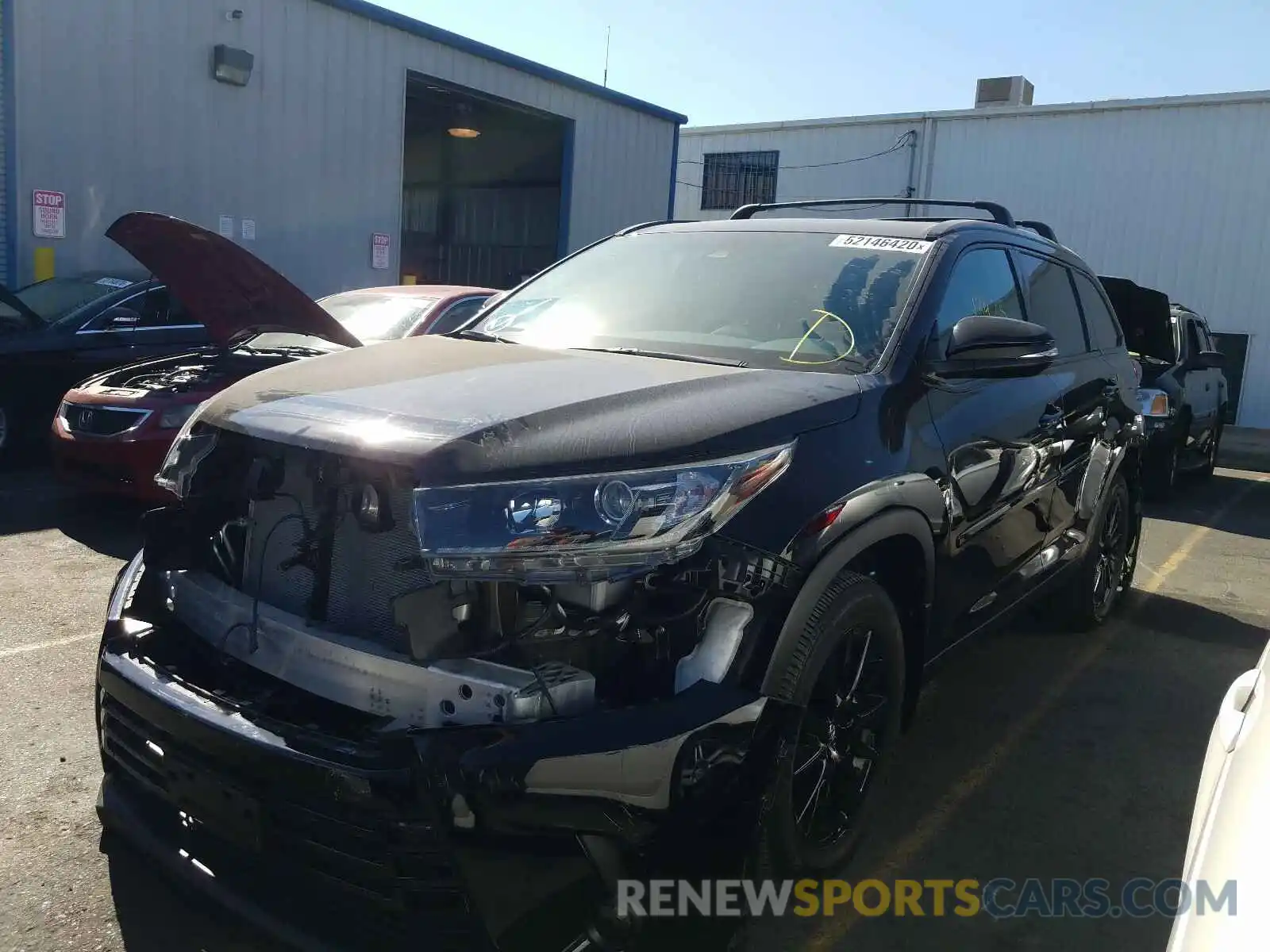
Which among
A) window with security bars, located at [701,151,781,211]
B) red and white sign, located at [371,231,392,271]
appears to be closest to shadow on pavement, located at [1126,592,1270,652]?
red and white sign, located at [371,231,392,271]

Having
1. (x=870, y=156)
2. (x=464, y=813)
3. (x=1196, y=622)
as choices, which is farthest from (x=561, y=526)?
(x=870, y=156)

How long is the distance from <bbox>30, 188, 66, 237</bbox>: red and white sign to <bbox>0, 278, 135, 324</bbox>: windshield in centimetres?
169

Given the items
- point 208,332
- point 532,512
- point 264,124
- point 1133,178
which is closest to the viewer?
point 532,512

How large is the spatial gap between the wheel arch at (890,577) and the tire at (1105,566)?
2034mm

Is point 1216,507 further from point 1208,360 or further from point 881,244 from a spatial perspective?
point 881,244

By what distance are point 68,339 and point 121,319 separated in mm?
446

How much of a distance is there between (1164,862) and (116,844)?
9.68 feet

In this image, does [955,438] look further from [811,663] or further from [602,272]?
[602,272]

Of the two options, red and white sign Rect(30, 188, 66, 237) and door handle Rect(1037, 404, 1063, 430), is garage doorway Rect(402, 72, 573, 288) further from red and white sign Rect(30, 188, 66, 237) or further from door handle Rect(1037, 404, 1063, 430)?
door handle Rect(1037, 404, 1063, 430)

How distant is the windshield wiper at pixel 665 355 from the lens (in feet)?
10.2

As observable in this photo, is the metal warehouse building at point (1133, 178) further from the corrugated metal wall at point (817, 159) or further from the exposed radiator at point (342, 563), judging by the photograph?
the exposed radiator at point (342, 563)

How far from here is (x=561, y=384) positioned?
2686mm

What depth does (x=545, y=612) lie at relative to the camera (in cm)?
222

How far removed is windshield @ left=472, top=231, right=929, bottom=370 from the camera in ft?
10.5
